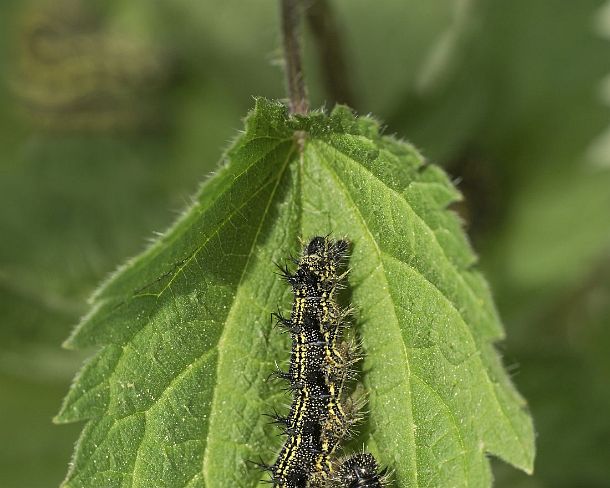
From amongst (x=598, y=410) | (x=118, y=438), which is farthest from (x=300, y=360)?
(x=598, y=410)

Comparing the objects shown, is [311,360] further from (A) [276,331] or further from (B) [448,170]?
(B) [448,170]

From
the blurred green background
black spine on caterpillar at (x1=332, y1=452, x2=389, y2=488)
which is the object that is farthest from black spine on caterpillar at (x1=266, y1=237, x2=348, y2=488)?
the blurred green background

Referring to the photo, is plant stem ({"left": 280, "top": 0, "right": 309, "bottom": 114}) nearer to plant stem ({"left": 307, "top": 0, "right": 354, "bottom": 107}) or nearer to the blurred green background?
plant stem ({"left": 307, "top": 0, "right": 354, "bottom": 107})

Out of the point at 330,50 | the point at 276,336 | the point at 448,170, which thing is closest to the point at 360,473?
the point at 276,336

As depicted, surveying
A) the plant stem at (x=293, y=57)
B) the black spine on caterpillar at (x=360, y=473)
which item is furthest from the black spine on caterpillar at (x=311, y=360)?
the plant stem at (x=293, y=57)

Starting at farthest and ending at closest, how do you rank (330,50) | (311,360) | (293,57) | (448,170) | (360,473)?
(448,170), (330,50), (293,57), (311,360), (360,473)

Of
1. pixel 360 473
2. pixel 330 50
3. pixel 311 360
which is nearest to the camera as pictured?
pixel 360 473

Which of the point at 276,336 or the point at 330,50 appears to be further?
the point at 330,50
